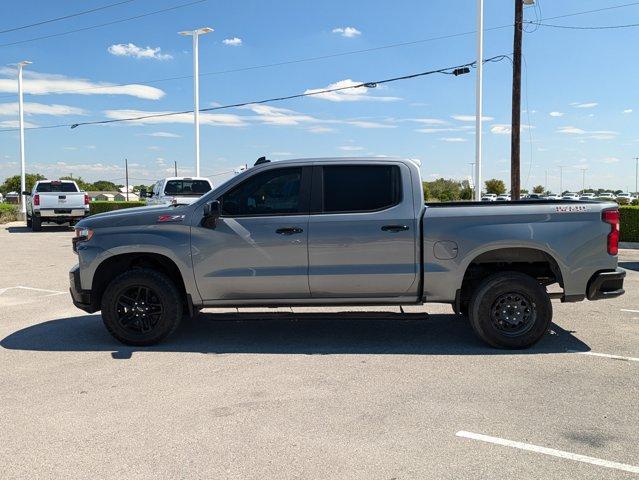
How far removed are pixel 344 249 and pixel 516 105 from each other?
1556 cm

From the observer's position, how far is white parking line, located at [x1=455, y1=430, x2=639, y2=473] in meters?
3.54

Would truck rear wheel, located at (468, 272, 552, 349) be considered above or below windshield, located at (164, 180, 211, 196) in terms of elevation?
below

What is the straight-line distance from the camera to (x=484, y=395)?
4.78 metres

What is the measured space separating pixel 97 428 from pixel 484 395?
9.37ft

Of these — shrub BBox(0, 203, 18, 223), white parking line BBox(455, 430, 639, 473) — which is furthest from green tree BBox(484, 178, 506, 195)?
white parking line BBox(455, 430, 639, 473)

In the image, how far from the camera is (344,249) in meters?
6.04

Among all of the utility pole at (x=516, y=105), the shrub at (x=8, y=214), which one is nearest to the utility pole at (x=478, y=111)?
the utility pole at (x=516, y=105)

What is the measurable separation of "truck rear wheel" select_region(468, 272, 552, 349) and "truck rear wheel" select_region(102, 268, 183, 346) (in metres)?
3.03

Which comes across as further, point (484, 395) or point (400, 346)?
point (400, 346)

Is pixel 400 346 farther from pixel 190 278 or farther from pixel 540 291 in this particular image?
pixel 190 278

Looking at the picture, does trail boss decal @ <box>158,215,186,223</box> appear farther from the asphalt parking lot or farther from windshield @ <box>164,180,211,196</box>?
windshield @ <box>164,180,211,196</box>

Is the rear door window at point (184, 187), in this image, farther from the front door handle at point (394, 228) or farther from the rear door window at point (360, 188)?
the front door handle at point (394, 228)

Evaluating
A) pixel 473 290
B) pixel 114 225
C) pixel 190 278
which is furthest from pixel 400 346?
pixel 114 225

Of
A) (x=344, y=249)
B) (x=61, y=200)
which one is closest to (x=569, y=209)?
(x=344, y=249)
